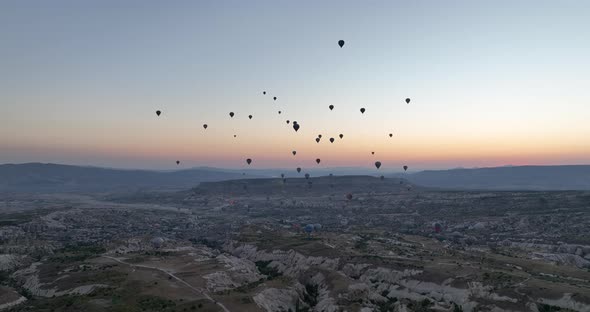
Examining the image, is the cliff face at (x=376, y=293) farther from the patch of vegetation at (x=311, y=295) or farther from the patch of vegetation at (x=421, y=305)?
the patch of vegetation at (x=421, y=305)

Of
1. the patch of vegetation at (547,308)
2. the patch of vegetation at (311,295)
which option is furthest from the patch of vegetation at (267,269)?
the patch of vegetation at (547,308)

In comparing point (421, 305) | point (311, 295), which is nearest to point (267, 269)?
point (311, 295)

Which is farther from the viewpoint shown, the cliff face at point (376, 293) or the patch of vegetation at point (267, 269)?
the patch of vegetation at point (267, 269)

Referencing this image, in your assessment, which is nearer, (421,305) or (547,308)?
(547,308)

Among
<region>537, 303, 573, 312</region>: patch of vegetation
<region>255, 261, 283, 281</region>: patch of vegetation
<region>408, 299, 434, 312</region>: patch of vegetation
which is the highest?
<region>537, 303, 573, 312</region>: patch of vegetation

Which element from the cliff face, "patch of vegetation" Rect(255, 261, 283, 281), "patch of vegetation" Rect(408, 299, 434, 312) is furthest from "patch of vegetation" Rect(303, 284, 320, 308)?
"patch of vegetation" Rect(408, 299, 434, 312)

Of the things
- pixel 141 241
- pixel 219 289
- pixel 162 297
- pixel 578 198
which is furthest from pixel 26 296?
pixel 578 198

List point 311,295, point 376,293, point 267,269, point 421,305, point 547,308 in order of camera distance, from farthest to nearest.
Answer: point 267,269
point 311,295
point 376,293
point 421,305
point 547,308

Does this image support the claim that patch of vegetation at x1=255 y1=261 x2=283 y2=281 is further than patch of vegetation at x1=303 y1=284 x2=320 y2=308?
Yes

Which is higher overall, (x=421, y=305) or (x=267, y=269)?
(x=421, y=305)

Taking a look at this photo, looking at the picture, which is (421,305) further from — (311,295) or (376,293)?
(311,295)

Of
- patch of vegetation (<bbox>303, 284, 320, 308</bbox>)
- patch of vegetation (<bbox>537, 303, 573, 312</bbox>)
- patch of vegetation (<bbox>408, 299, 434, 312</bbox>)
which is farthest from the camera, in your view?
patch of vegetation (<bbox>303, 284, 320, 308</bbox>)

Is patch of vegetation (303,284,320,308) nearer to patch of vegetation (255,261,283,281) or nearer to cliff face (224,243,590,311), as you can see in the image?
cliff face (224,243,590,311)

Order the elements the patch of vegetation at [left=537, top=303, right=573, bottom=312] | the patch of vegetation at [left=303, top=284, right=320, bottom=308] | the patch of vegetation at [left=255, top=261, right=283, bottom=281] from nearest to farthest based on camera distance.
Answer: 1. the patch of vegetation at [left=537, top=303, right=573, bottom=312]
2. the patch of vegetation at [left=303, top=284, right=320, bottom=308]
3. the patch of vegetation at [left=255, top=261, right=283, bottom=281]
